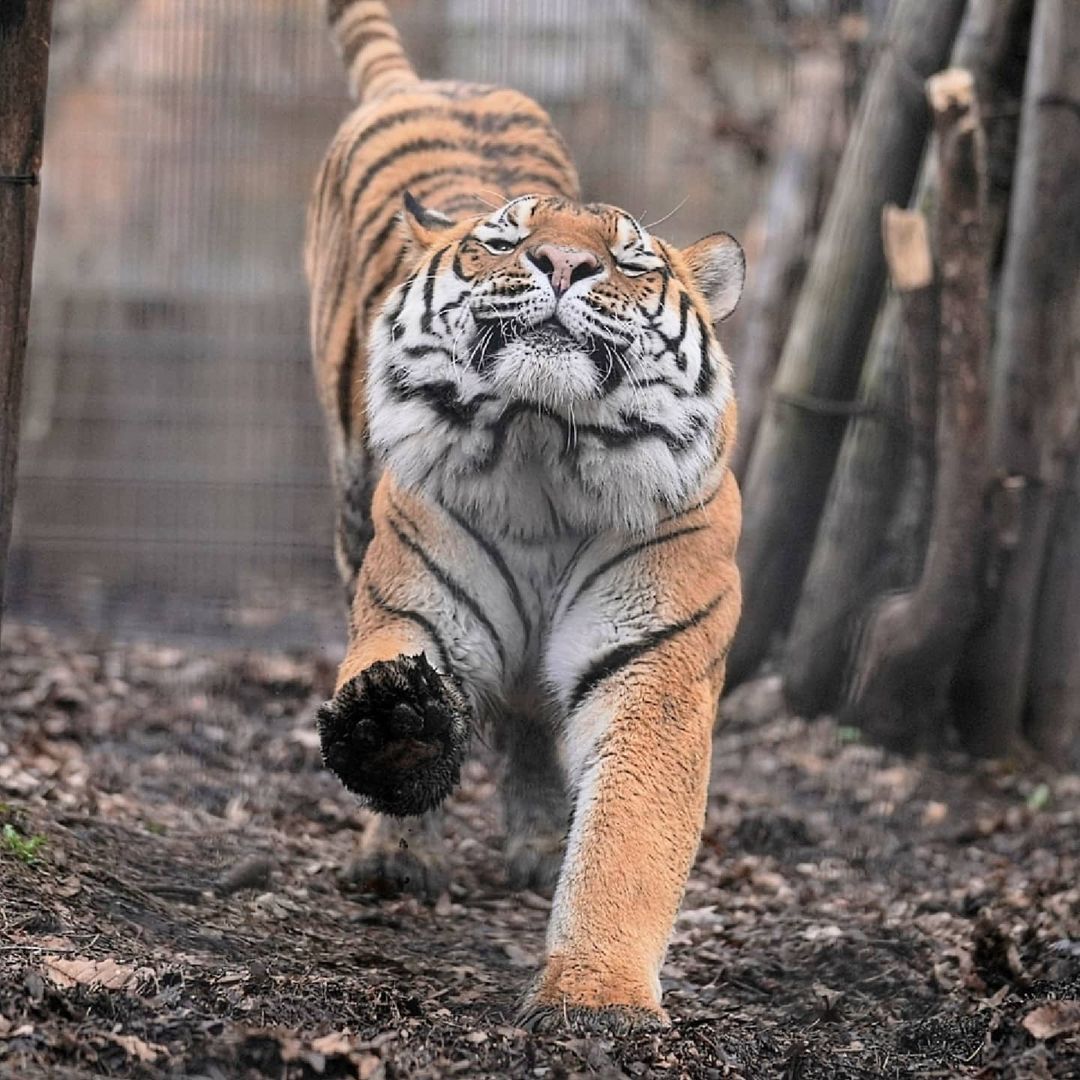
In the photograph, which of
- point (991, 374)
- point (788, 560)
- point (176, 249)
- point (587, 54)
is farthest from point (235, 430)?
point (991, 374)

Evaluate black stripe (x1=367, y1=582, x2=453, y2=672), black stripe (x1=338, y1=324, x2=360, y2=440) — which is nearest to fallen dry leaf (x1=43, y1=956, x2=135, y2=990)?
black stripe (x1=367, y1=582, x2=453, y2=672)

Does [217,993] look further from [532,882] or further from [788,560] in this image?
[788,560]

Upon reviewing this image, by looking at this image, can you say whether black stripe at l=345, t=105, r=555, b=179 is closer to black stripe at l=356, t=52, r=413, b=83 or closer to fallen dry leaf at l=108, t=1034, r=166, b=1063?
black stripe at l=356, t=52, r=413, b=83

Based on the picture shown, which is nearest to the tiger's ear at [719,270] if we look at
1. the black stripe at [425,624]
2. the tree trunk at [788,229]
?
the black stripe at [425,624]

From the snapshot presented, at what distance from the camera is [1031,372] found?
541 centimetres

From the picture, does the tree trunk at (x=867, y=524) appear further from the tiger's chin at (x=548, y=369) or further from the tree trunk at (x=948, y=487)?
the tiger's chin at (x=548, y=369)

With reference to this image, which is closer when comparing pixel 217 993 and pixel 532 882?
pixel 217 993

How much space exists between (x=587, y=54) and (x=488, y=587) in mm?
6305

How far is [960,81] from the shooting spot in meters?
4.86

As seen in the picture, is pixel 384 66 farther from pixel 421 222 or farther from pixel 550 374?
pixel 550 374

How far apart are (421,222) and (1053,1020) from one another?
1.96 m

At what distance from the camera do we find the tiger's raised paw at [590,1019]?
2.72m

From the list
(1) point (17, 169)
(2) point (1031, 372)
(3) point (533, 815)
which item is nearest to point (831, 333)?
(2) point (1031, 372)

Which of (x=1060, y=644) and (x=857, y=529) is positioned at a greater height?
(x=857, y=529)
